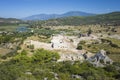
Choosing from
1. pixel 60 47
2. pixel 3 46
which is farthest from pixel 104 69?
pixel 3 46

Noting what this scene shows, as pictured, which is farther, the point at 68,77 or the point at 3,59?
the point at 3,59

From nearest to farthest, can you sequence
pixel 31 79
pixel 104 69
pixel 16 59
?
pixel 31 79 < pixel 104 69 < pixel 16 59

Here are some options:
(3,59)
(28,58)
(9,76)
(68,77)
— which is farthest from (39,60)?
(9,76)

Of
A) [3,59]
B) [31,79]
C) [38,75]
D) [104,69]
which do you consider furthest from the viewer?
[3,59]

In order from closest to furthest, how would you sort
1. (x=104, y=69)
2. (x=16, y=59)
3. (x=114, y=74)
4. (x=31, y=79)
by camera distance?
(x=31, y=79), (x=114, y=74), (x=104, y=69), (x=16, y=59)

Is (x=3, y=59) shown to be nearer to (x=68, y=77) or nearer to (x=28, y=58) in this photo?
(x=28, y=58)

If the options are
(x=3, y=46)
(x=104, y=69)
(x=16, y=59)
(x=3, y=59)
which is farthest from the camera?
(x=3, y=46)

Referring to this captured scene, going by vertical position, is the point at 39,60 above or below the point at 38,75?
below

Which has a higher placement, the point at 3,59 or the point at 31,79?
the point at 31,79

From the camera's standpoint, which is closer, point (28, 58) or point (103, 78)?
point (103, 78)

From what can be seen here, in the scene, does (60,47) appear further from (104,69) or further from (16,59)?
(104,69)
